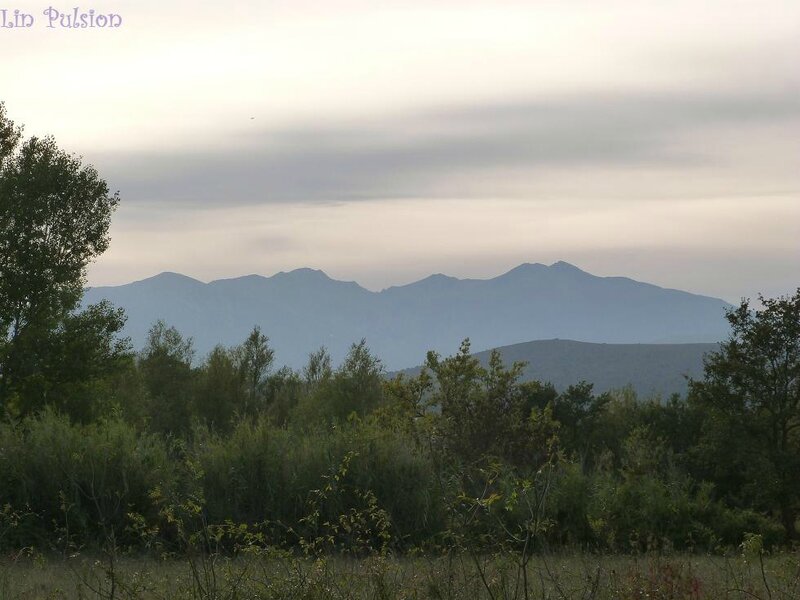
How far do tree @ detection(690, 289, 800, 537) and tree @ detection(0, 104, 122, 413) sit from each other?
86.0 ft

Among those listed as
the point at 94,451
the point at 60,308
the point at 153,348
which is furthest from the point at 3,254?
the point at 153,348

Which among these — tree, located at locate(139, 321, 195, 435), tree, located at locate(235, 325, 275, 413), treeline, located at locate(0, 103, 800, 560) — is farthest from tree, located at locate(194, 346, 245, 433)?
treeline, located at locate(0, 103, 800, 560)

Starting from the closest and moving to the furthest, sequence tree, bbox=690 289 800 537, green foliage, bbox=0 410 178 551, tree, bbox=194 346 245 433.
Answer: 1. green foliage, bbox=0 410 178 551
2. tree, bbox=690 289 800 537
3. tree, bbox=194 346 245 433

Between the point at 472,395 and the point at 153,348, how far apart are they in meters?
47.5

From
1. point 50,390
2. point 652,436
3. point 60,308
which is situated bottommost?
point 652,436

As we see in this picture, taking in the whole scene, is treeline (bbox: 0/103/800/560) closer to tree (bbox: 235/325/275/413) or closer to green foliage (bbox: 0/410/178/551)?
green foliage (bbox: 0/410/178/551)

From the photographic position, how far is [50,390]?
4178 centimetres

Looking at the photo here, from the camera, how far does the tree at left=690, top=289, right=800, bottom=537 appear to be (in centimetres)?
3133

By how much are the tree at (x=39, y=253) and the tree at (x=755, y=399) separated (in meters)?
26.2

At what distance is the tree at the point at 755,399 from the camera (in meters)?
31.3

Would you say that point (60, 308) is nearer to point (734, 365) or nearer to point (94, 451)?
point (94, 451)

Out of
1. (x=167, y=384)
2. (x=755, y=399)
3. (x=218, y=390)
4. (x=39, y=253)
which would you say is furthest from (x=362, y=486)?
(x=167, y=384)

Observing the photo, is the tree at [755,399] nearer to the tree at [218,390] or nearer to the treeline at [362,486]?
the treeline at [362,486]

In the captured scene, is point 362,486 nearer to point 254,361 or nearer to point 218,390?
point 218,390
